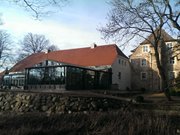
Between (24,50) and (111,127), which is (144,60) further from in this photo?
(111,127)

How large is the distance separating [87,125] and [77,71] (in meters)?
22.4

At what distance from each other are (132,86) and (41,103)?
35447 millimetres

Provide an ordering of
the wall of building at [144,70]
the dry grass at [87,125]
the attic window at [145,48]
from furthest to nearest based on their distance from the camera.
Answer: the attic window at [145,48] → the wall of building at [144,70] → the dry grass at [87,125]

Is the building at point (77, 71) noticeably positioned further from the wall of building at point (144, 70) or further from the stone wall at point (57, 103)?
the stone wall at point (57, 103)

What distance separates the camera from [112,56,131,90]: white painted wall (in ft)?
156

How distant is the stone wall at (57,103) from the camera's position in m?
20.0

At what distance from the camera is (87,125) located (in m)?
9.83

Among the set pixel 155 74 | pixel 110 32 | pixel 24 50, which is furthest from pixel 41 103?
pixel 24 50

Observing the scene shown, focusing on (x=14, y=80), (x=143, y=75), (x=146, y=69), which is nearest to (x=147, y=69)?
(x=146, y=69)

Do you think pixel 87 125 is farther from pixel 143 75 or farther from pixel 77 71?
pixel 143 75

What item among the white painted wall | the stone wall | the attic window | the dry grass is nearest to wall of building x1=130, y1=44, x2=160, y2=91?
the attic window

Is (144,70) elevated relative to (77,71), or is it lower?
elevated

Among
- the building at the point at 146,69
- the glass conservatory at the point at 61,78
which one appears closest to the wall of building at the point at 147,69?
the building at the point at 146,69

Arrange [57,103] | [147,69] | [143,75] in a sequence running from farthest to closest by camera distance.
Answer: [143,75]
[147,69]
[57,103]
